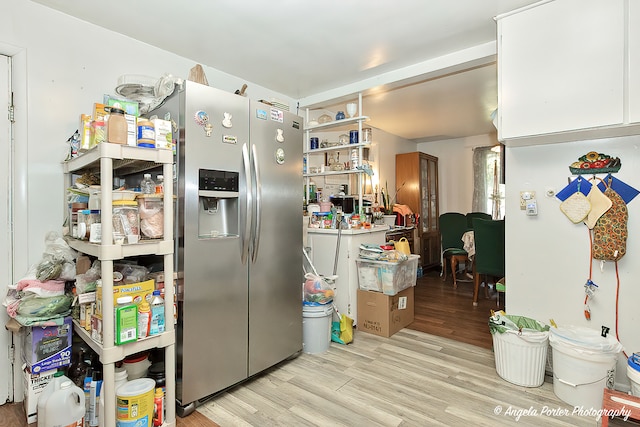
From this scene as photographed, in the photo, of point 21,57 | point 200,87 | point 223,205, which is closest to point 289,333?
point 223,205

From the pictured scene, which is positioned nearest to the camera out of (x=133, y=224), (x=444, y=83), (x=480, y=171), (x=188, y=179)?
(x=133, y=224)

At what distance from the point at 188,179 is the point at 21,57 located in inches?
54.6

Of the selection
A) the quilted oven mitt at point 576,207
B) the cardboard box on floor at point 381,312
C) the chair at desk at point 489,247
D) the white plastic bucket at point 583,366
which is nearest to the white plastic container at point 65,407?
the cardboard box on floor at point 381,312

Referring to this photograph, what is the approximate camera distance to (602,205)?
202 centimetres

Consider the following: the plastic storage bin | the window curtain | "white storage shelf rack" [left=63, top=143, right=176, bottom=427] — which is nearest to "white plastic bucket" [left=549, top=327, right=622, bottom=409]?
the plastic storage bin

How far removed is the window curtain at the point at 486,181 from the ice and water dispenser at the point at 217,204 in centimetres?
534

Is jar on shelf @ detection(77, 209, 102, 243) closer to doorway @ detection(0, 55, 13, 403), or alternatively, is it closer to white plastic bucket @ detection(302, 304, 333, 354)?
doorway @ detection(0, 55, 13, 403)

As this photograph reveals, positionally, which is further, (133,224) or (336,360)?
(336,360)

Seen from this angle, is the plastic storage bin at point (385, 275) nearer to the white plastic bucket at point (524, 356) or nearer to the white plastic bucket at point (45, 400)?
the white plastic bucket at point (524, 356)

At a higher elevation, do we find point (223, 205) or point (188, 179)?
point (188, 179)

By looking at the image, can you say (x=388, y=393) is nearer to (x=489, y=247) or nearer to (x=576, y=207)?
(x=576, y=207)

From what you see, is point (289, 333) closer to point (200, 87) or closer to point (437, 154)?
point (200, 87)

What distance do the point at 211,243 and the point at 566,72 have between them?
2381 mm

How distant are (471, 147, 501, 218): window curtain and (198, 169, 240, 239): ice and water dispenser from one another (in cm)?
534
